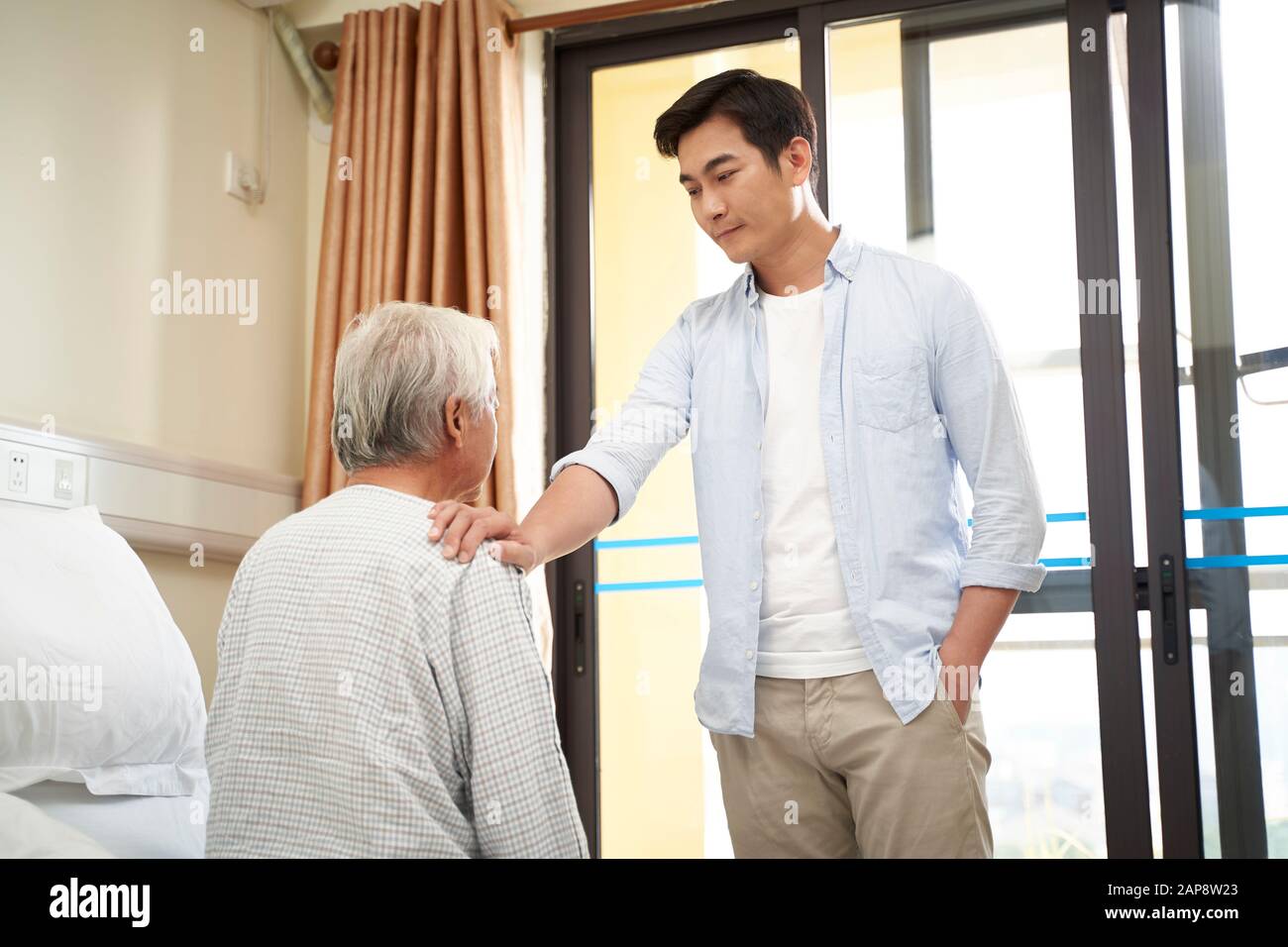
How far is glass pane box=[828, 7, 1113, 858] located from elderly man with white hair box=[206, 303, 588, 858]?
176 cm

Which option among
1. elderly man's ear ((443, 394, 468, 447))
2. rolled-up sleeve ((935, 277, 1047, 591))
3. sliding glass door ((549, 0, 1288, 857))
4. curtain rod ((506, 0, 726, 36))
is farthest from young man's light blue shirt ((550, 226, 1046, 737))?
curtain rod ((506, 0, 726, 36))

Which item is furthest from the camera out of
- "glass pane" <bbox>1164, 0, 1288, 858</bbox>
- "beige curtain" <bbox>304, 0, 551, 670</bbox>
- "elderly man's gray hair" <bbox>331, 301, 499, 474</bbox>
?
"beige curtain" <bbox>304, 0, 551, 670</bbox>

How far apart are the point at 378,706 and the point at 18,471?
1398mm

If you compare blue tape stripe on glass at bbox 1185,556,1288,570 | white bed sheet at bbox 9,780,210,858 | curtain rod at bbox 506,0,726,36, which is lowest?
white bed sheet at bbox 9,780,210,858

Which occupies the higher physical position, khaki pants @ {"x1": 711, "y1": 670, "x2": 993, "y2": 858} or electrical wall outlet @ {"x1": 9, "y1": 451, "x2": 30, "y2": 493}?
electrical wall outlet @ {"x1": 9, "y1": 451, "x2": 30, "y2": 493}

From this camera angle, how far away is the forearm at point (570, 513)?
1.62 metres

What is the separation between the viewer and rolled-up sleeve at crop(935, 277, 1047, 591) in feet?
5.34

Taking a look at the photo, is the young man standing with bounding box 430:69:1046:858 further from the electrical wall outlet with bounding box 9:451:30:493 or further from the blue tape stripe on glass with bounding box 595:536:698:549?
the blue tape stripe on glass with bounding box 595:536:698:549

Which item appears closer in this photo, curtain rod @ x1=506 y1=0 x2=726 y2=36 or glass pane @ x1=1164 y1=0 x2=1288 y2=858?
glass pane @ x1=1164 y1=0 x2=1288 y2=858

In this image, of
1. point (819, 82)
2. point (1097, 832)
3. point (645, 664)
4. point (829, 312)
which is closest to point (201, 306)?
point (645, 664)

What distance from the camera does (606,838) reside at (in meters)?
3.09

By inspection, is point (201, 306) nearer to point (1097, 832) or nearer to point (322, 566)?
point (322, 566)

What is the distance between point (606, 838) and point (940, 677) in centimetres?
170

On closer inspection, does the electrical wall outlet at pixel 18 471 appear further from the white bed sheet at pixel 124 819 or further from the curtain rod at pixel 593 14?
the curtain rod at pixel 593 14
